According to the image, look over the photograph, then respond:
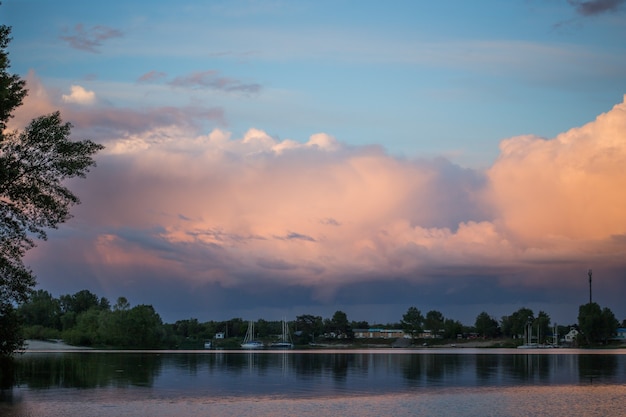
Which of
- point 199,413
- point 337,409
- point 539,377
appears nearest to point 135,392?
point 199,413

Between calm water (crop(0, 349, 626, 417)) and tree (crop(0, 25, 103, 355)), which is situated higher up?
tree (crop(0, 25, 103, 355))

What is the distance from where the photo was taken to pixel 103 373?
261 feet

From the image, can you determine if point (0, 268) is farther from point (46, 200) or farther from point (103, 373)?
point (103, 373)

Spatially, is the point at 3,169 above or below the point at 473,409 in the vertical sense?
above

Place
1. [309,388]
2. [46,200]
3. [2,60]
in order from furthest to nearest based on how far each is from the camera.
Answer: [309,388] < [46,200] < [2,60]

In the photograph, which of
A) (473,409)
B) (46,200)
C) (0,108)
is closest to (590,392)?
(473,409)

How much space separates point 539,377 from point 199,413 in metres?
46.5

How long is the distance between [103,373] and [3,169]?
45.3m

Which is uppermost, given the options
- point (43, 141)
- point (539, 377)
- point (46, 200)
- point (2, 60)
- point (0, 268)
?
point (2, 60)

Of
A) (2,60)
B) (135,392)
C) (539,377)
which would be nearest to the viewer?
(2,60)

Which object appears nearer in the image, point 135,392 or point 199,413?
point 199,413

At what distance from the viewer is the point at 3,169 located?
39.8m

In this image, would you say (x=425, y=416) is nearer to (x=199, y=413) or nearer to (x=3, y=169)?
(x=199, y=413)

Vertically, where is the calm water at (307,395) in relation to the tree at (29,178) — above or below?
below
